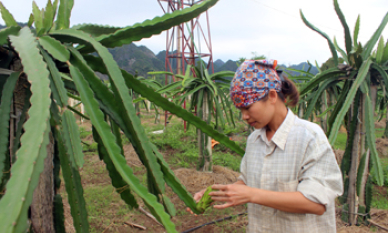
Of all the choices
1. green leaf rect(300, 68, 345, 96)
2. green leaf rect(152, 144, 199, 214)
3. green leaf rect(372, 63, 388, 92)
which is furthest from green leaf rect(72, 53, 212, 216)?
green leaf rect(372, 63, 388, 92)

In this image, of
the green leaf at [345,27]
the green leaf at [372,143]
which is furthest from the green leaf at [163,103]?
the green leaf at [345,27]

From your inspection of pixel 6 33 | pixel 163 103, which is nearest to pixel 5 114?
pixel 6 33

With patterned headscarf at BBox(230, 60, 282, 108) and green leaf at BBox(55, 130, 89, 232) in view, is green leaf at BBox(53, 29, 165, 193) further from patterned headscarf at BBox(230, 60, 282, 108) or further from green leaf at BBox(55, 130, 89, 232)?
patterned headscarf at BBox(230, 60, 282, 108)

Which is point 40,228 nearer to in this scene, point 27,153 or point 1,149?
point 1,149

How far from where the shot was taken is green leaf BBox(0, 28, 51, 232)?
398mm

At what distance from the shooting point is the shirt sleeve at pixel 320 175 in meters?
0.82

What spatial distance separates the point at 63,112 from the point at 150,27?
0.36 metres

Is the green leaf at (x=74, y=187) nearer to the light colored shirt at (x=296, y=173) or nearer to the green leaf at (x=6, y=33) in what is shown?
the green leaf at (x=6, y=33)

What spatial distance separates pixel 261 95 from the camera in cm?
93

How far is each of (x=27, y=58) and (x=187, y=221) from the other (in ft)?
7.70

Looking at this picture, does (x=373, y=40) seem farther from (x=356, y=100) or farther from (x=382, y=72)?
(x=356, y=100)

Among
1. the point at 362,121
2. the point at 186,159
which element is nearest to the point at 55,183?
the point at 362,121

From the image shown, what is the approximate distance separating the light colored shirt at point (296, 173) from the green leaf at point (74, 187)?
63 cm

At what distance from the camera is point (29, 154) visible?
1.44 feet
